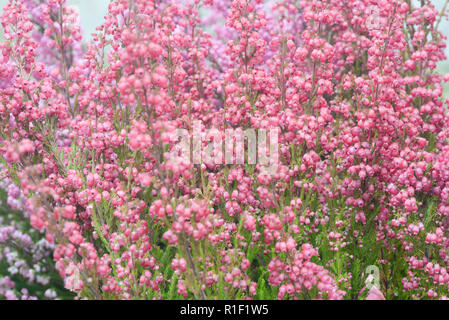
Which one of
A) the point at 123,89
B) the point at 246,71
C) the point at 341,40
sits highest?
the point at 341,40

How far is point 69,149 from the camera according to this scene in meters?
3.39

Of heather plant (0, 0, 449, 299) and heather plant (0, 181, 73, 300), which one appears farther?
heather plant (0, 0, 449, 299)

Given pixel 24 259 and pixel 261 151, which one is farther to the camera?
pixel 261 151

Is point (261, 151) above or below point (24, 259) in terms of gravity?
above

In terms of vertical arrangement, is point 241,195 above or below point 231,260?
above

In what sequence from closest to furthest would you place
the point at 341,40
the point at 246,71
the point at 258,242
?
the point at 258,242 < the point at 246,71 < the point at 341,40

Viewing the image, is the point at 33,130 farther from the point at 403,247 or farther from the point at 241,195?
the point at 403,247

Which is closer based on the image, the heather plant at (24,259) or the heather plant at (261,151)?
the heather plant at (24,259)

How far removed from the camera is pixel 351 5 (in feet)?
15.8
